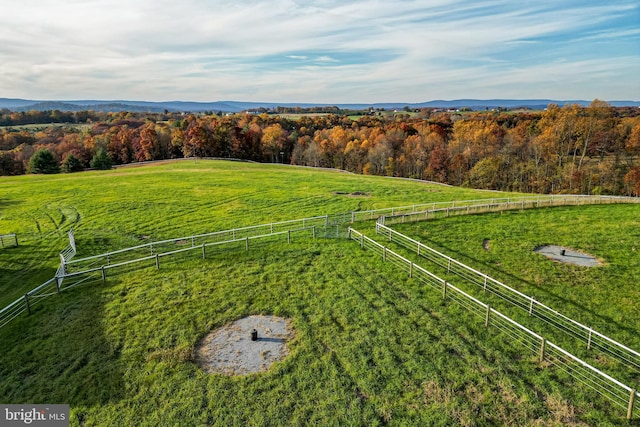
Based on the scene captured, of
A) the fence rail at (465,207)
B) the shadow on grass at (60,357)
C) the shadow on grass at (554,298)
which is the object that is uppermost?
the fence rail at (465,207)

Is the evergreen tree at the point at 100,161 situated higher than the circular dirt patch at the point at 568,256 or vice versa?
the evergreen tree at the point at 100,161

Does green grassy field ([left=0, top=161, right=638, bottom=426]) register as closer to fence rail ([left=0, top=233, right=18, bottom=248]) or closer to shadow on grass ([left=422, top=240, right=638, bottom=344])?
shadow on grass ([left=422, top=240, right=638, bottom=344])

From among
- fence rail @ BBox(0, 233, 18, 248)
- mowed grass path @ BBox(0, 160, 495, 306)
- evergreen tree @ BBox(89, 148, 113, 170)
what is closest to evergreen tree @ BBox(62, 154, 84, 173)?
evergreen tree @ BBox(89, 148, 113, 170)

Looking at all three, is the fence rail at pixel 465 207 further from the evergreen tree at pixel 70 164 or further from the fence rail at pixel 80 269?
the evergreen tree at pixel 70 164

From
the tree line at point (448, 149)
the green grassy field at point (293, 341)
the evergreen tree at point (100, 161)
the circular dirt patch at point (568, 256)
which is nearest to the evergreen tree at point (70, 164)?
the tree line at point (448, 149)

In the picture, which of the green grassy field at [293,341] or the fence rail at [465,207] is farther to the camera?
the fence rail at [465,207]

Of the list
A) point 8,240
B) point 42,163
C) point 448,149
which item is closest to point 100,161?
point 42,163

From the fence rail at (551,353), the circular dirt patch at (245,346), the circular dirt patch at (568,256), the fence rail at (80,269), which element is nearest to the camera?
the fence rail at (551,353)

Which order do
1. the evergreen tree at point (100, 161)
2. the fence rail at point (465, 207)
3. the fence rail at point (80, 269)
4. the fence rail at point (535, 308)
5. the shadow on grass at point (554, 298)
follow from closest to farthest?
the fence rail at point (535, 308) → the shadow on grass at point (554, 298) → the fence rail at point (80, 269) → the fence rail at point (465, 207) → the evergreen tree at point (100, 161)
